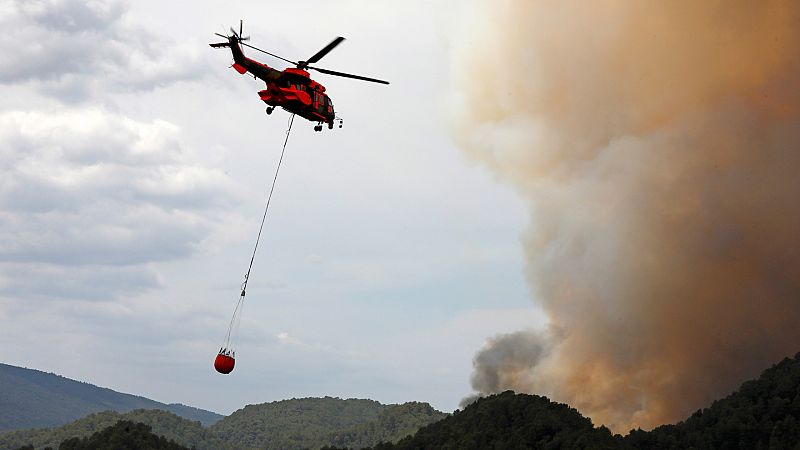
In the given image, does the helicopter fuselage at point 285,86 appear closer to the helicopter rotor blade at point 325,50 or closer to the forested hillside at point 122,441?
the helicopter rotor blade at point 325,50

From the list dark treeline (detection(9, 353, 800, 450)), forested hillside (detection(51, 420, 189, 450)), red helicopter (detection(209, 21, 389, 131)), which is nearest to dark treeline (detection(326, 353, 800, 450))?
dark treeline (detection(9, 353, 800, 450))

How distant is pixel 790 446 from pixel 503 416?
105ft

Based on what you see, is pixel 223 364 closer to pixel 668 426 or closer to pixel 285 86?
pixel 285 86

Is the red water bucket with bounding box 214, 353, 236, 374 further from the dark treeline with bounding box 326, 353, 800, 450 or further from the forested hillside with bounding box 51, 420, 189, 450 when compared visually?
the forested hillside with bounding box 51, 420, 189, 450

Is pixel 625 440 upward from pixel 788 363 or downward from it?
downward

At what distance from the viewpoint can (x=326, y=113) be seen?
51.6m

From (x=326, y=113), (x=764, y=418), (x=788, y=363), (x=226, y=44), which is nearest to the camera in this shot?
(x=226, y=44)

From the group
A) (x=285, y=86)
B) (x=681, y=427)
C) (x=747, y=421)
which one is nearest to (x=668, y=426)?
(x=681, y=427)

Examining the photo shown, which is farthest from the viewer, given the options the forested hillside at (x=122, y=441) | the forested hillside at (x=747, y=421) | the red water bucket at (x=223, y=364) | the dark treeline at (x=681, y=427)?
the forested hillside at (x=122, y=441)

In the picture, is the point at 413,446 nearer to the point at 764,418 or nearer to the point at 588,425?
the point at 588,425

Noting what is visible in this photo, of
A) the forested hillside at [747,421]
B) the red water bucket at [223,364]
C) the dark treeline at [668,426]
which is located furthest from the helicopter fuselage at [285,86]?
the forested hillside at [747,421]

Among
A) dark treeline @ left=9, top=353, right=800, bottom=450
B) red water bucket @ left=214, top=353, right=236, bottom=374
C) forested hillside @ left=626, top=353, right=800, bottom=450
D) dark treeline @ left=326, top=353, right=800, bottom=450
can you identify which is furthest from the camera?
forested hillside @ left=626, top=353, right=800, bottom=450

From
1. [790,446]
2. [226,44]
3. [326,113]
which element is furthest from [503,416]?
[226,44]

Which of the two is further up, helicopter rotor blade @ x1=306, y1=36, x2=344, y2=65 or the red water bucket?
helicopter rotor blade @ x1=306, y1=36, x2=344, y2=65
